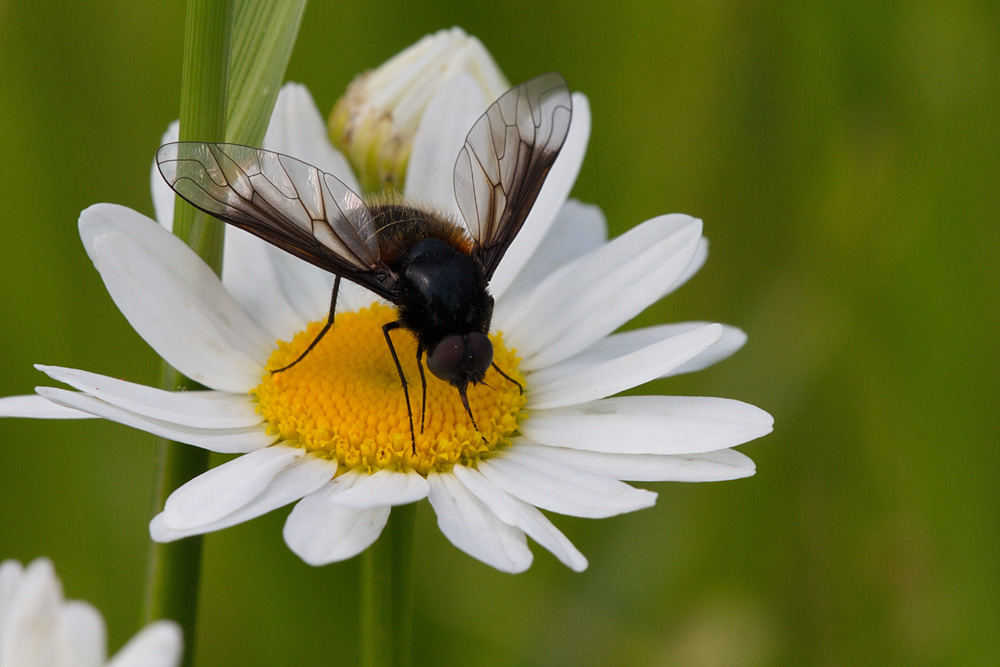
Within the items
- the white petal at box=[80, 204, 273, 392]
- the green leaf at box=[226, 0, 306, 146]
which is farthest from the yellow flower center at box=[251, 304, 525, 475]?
the green leaf at box=[226, 0, 306, 146]

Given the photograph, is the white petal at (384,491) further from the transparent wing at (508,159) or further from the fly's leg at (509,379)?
the transparent wing at (508,159)

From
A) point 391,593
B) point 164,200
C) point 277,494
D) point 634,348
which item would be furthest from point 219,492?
point 634,348

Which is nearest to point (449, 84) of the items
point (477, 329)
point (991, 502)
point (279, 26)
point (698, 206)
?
point (477, 329)

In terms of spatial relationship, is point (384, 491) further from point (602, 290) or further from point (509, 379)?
point (602, 290)

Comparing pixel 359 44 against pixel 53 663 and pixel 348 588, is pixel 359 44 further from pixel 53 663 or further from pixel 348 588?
pixel 53 663

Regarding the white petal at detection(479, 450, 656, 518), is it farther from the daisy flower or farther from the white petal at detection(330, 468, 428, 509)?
the white petal at detection(330, 468, 428, 509)

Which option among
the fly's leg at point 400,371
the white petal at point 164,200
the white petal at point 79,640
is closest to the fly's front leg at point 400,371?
the fly's leg at point 400,371
